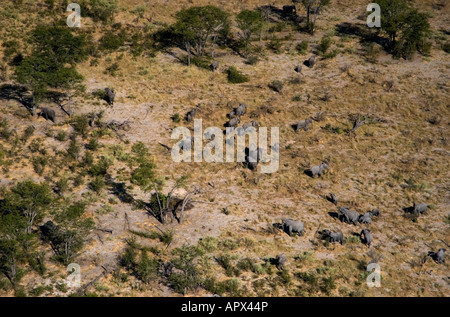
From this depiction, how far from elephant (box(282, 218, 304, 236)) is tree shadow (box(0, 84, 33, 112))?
31597 millimetres

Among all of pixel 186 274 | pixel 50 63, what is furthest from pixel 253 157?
pixel 50 63

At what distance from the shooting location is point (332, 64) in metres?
61.6

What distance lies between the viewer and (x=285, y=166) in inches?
1811

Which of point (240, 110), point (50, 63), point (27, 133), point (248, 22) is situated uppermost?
point (248, 22)

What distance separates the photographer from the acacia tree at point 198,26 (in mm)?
59625

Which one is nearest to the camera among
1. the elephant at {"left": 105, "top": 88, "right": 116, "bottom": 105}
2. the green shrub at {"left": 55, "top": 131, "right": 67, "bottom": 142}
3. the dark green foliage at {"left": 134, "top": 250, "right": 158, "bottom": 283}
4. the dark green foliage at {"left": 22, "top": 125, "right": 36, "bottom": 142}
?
the dark green foliage at {"left": 134, "top": 250, "right": 158, "bottom": 283}

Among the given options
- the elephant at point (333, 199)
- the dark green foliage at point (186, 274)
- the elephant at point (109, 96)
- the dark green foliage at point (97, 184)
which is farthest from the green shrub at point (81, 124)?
the elephant at point (333, 199)

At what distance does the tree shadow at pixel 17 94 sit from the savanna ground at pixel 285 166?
125 centimetres

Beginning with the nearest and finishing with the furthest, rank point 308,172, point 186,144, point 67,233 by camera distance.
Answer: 1. point 67,233
2. point 308,172
3. point 186,144

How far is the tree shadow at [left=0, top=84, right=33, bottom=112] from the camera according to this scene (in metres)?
51.8

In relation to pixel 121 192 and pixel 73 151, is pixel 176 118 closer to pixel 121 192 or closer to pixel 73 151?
pixel 73 151

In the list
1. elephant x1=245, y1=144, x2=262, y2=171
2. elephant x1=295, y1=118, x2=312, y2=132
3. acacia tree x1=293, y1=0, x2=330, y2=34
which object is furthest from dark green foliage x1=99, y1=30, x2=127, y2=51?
elephant x1=295, y1=118, x2=312, y2=132

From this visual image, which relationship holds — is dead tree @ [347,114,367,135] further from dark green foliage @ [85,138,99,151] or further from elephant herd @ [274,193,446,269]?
dark green foliage @ [85,138,99,151]

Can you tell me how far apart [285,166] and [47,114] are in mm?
25890
